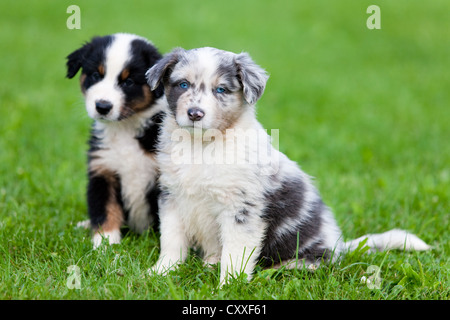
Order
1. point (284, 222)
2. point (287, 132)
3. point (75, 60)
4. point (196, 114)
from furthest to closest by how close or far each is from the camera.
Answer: point (287, 132), point (75, 60), point (284, 222), point (196, 114)

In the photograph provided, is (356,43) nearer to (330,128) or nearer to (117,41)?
(330,128)

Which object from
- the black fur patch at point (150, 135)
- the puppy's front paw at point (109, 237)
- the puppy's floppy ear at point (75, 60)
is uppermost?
the puppy's floppy ear at point (75, 60)

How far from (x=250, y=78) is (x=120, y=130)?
139 centimetres

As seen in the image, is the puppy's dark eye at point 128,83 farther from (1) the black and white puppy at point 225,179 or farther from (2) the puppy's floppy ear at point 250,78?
(2) the puppy's floppy ear at point 250,78

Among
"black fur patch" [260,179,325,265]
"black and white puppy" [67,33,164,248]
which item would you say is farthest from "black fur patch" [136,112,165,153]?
"black fur patch" [260,179,325,265]

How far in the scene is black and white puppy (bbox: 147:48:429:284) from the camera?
3777 mm

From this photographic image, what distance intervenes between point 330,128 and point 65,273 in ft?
18.3

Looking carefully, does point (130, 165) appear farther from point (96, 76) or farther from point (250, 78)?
point (250, 78)

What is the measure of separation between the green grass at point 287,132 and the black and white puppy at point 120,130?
0.85ft

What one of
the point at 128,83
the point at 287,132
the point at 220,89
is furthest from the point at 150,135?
the point at 287,132

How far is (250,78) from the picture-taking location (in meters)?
3.82

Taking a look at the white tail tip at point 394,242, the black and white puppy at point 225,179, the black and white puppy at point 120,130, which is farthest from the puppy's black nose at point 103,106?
the white tail tip at point 394,242

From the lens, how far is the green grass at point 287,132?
387 cm

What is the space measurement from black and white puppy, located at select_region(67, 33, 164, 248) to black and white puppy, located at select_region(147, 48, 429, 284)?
0.46 m
